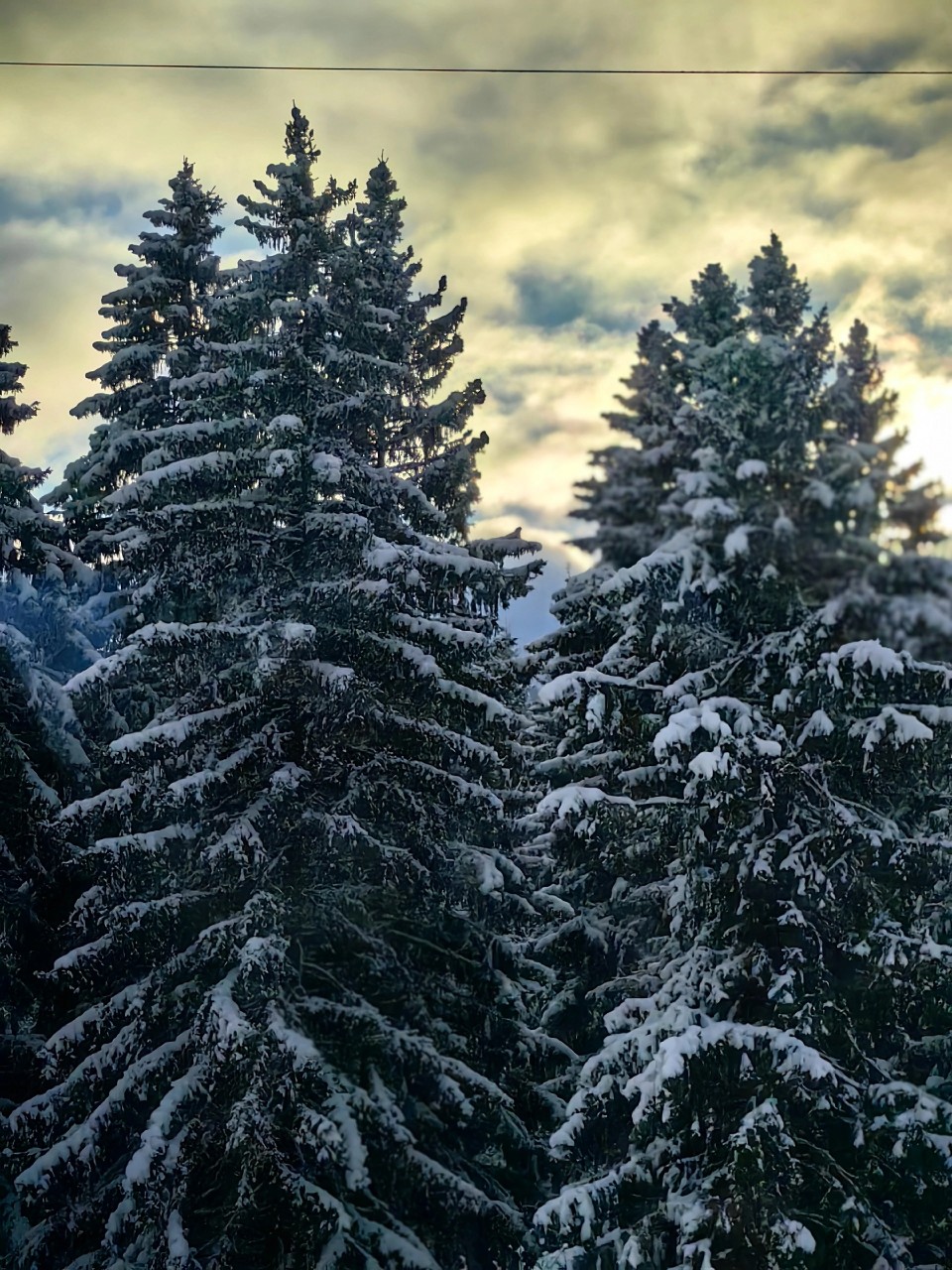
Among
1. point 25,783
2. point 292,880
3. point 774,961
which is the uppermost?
point 25,783

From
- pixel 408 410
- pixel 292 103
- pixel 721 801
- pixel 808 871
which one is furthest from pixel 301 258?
pixel 808 871

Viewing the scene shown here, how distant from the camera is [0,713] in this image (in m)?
16.3

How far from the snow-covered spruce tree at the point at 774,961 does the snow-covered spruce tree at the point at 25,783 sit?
852 cm

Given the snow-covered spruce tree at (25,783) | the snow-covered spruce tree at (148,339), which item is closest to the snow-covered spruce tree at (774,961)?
the snow-covered spruce tree at (25,783)

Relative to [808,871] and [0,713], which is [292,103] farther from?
[808,871]

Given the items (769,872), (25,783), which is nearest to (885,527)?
(769,872)

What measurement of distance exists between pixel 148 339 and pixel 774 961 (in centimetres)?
1599

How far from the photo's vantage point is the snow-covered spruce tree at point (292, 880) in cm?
1050

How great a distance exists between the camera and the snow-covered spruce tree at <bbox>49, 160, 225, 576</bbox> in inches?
761

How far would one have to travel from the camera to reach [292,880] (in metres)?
11.9

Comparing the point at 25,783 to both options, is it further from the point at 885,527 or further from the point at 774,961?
the point at 885,527

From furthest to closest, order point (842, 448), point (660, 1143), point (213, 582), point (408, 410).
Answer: point (408, 410) < point (213, 582) < point (660, 1143) < point (842, 448)

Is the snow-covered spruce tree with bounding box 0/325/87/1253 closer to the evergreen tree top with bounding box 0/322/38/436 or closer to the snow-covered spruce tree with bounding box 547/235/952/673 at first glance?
the evergreen tree top with bounding box 0/322/38/436

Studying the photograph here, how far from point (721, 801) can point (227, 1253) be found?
21.4ft
